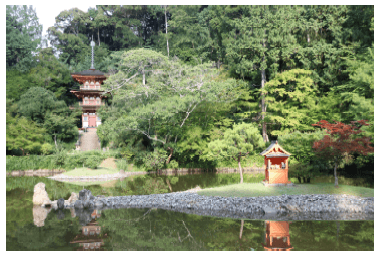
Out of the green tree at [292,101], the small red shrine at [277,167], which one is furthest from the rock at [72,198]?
the green tree at [292,101]

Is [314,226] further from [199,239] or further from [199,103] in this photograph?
[199,103]

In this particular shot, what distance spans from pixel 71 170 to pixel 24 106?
704cm

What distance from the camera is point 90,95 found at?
28172 millimetres

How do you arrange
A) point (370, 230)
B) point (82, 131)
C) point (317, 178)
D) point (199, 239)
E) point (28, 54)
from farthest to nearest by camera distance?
point (28, 54) < point (82, 131) < point (317, 178) < point (370, 230) < point (199, 239)

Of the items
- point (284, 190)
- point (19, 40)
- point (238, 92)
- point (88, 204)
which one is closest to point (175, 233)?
point (88, 204)

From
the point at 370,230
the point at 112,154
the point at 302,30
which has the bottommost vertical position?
the point at 370,230

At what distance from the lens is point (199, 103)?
1847cm

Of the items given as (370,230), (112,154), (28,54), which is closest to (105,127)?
(112,154)

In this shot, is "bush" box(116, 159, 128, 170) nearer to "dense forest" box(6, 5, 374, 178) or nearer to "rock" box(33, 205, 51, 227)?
"dense forest" box(6, 5, 374, 178)

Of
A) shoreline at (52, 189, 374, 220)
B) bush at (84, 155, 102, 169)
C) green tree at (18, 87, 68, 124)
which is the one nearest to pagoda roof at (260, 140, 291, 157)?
shoreline at (52, 189, 374, 220)

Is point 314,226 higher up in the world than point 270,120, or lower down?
lower down

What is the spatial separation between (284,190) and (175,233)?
465 cm

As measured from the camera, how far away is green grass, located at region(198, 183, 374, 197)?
9.60 m

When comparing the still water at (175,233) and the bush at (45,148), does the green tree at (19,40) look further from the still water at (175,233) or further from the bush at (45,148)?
the still water at (175,233)
